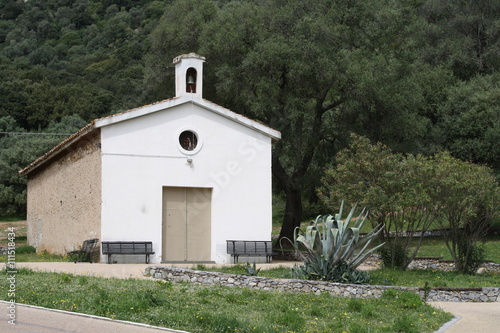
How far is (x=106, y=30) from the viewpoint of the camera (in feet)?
340

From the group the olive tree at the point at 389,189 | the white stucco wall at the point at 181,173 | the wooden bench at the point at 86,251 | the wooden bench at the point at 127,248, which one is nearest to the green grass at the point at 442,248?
the olive tree at the point at 389,189

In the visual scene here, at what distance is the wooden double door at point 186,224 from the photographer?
2225 centimetres

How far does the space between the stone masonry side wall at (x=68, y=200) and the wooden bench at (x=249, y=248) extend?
441cm

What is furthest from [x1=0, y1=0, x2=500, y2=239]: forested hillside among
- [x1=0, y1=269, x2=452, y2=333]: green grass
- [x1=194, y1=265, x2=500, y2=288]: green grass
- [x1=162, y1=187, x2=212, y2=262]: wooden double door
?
[x1=0, y1=269, x2=452, y2=333]: green grass

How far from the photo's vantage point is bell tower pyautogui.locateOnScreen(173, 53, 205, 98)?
2319 cm

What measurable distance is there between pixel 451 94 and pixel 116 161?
21136mm

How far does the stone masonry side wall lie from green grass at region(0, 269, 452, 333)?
774cm

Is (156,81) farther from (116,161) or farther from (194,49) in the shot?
(116,161)

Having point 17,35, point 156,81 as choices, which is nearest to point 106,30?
point 17,35

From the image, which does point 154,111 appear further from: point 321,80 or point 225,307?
point 225,307

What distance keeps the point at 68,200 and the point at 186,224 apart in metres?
5.03

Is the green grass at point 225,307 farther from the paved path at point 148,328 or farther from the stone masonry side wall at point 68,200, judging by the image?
the stone masonry side wall at point 68,200

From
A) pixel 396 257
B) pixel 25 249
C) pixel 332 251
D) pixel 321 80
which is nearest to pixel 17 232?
pixel 25 249

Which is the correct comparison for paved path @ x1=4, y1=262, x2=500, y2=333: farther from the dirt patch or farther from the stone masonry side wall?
the dirt patch
